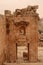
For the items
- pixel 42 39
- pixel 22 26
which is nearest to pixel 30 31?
pixel 22 26

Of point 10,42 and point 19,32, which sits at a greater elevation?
point 19,32

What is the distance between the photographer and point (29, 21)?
17.8m

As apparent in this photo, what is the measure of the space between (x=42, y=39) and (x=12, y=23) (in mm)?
9916

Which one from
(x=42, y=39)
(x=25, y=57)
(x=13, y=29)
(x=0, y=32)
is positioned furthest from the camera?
(x=42, y=39)

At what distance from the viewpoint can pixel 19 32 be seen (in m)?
18.1

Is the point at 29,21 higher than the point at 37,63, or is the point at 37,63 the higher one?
the point at 29,21

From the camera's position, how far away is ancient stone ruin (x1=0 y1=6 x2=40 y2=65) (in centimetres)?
1778

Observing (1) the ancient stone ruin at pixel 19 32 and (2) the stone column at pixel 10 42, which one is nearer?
(1) the ancient stone ruin at pixel 19 32

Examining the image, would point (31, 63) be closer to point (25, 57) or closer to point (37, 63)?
point (37, 63)

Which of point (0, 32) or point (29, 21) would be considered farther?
point (29, 21)

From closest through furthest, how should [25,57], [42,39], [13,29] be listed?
[13,29], [25,57], [42,39]

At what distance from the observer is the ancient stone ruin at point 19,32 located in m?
17.8

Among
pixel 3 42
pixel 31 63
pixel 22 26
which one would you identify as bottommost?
pixel 31 63

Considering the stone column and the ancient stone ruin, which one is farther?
the stone column
